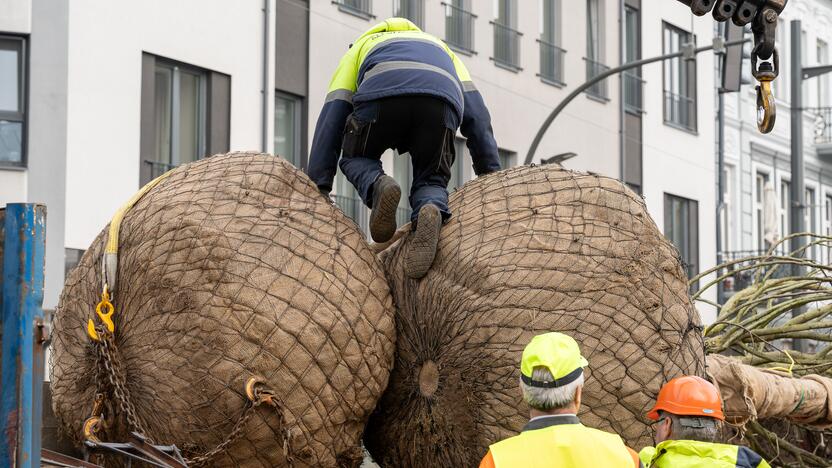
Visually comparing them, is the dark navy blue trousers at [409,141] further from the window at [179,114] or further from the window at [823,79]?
the window at [823,79]

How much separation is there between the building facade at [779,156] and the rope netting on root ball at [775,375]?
22725 millimetres

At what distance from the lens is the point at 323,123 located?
5.31 m

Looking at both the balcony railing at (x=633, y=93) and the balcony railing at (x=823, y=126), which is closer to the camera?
the balcony railing at (x=633, y=93)

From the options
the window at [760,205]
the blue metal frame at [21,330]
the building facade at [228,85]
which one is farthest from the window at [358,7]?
the blue metal frame at [21,330]

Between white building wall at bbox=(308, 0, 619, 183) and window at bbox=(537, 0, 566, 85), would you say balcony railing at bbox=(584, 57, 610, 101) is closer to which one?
white building wall at bbox=(308, 0, 619, 183)

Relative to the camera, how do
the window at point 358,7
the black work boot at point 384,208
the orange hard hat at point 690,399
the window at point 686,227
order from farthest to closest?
1. the window at point 686,227
2. the window at point 358,7
3. the black work boot at point 384,208
4. the orange hard hat at point 690,399

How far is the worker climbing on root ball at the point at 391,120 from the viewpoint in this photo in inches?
199

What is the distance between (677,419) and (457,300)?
870mm

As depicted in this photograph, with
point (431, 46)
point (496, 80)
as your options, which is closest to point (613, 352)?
point (431, 46)

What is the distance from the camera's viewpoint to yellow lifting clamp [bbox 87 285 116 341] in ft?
15.1

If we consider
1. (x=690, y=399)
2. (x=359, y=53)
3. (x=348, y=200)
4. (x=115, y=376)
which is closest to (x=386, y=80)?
(x=359, y=53)

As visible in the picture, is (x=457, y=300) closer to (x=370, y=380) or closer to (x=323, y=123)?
(x=370, y=380)

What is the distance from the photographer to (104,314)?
4.63 metres

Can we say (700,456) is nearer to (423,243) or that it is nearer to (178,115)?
(423,243)
